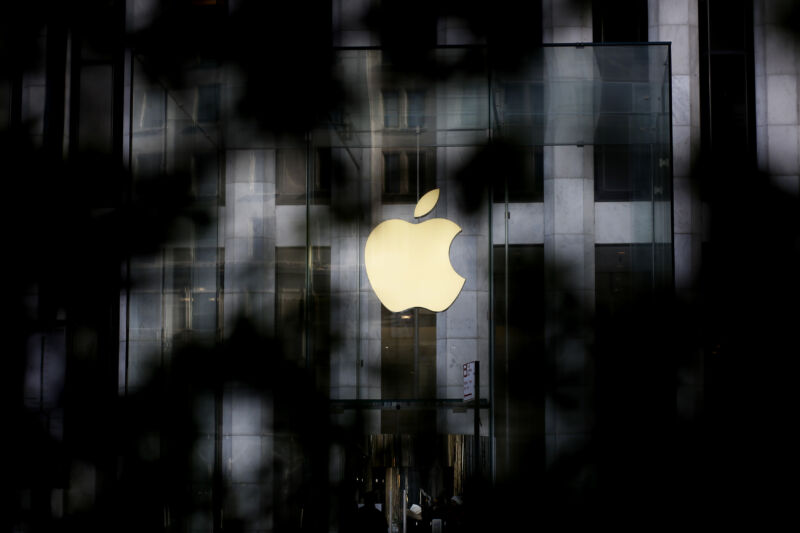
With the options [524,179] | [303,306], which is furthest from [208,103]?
[524,179]

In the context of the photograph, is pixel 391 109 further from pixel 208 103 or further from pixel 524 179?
pixel 208 103

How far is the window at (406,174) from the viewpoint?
4.68 meters

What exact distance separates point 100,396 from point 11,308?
1566mm

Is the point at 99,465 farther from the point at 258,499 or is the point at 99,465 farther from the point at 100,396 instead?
the point at 258,499

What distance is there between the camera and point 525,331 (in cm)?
465

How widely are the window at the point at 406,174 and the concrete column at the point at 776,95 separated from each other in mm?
4053

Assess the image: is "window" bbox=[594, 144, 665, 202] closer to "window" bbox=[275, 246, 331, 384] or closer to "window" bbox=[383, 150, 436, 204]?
"window" bbox=[383, 150, 436, 204]

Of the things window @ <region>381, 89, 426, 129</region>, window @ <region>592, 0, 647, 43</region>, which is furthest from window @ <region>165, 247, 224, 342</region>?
window @ <region>592, 0, 647, 43</region>

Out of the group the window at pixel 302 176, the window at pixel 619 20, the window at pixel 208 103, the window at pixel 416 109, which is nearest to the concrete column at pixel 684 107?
the window at pixel 619 20

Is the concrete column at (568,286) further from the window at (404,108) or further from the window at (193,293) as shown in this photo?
the window at (193,293)

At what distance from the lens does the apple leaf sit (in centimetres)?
465

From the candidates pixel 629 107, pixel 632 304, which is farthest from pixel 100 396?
pixel 629 107

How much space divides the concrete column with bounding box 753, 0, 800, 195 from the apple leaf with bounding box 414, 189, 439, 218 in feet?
13.2

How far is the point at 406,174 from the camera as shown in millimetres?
4691
